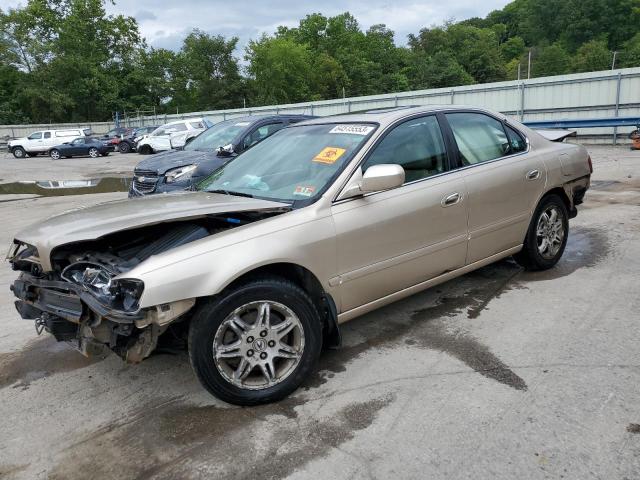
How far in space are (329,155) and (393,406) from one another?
173cm

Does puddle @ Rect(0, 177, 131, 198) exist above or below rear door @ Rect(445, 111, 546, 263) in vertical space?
below

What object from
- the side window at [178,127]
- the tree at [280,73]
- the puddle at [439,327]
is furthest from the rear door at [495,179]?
the tree at [280,73]

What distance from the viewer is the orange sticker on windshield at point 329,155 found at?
3595 millimetres

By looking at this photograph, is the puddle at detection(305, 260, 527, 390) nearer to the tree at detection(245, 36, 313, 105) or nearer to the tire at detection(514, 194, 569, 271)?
the tire at detection(514, 194, 569, 271)

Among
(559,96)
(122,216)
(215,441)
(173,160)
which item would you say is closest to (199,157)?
(173,160)

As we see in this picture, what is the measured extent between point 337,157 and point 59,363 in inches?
96.5

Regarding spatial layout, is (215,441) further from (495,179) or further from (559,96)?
(559,96)

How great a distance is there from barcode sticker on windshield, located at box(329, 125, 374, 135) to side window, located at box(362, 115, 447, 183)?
0.14 metres

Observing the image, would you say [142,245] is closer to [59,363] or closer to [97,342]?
[97,342]

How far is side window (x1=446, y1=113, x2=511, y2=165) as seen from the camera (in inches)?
167

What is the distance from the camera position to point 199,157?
8.62 metres

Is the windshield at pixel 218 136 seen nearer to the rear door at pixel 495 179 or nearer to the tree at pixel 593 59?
the rear door at pixel 495 179

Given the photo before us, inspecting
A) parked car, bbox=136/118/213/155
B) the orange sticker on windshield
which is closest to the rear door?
the orange sticker on windshield

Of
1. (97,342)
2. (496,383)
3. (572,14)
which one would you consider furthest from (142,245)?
(572,14)
